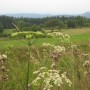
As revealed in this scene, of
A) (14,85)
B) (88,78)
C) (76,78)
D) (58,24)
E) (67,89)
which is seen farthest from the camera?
(58,24)

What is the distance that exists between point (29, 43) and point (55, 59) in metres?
0.84

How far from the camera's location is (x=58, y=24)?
220 feet

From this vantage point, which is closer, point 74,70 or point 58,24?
point 74,70

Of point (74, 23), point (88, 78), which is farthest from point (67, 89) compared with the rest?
point (74, 23)

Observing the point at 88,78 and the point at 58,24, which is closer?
the point at 88,78

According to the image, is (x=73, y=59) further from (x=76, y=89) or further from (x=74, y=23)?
(x=74, y=23)

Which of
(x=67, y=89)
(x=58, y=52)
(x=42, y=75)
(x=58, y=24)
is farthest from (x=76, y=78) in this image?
(x=58, y=24)

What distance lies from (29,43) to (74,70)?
1.82 meters

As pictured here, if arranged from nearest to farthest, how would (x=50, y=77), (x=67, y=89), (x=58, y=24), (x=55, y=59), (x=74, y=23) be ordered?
(x=50, y=77) → (x=55, y=59) → (x=67, y=89) → (x=58, y=24) → (x=74, y=23)

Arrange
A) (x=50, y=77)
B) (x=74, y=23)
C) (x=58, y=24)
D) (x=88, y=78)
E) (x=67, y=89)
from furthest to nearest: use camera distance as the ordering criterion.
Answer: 1. (x=74, y=23)
2. (x=58, y=24)
3. (x=67, y=89)
4. (x=88, y=78)
5. (x=50, y=77)

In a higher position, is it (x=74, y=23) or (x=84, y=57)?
(x=84, y=57)

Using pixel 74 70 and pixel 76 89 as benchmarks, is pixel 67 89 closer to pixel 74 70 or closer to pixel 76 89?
pixel 76 89

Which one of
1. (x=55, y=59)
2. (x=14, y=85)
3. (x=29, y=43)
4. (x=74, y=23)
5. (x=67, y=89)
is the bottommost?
(x=74, y=23)

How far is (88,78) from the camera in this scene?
3.21 metres
